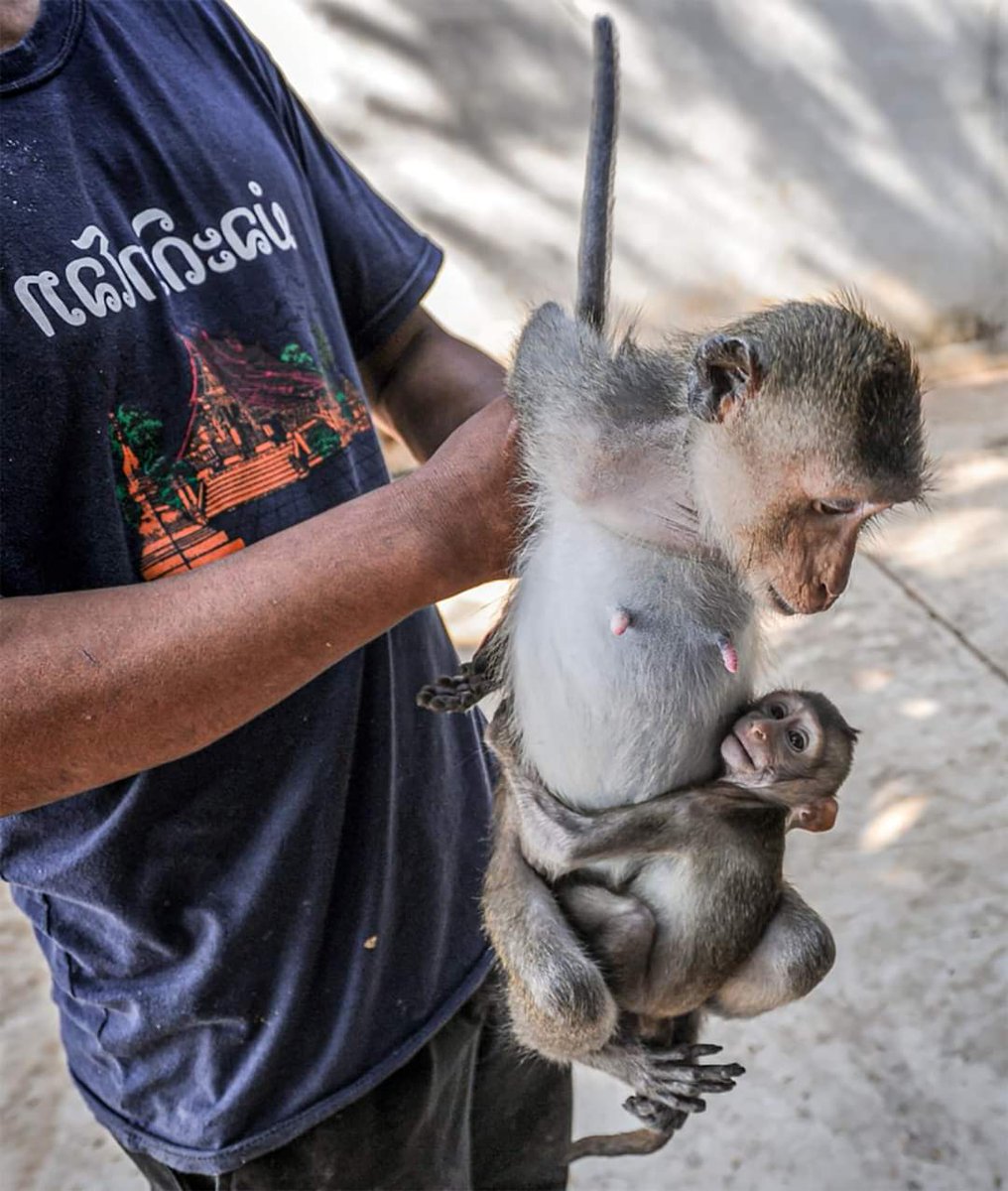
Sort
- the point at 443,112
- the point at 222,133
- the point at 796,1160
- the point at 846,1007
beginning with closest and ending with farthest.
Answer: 1. the point at 222,133
2. the point at 796,1160
3. the point at 846,1007
4. the point at 443,112

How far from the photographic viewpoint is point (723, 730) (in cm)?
194

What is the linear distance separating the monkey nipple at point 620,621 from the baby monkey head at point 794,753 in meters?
0.24

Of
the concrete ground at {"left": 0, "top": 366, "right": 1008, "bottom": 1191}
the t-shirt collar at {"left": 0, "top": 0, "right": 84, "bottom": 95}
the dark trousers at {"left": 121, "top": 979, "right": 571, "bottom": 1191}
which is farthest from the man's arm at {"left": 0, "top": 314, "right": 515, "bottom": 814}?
the concrete ground at {"left": 0, "top": 366, "right": 1008, "bottom": 1191}

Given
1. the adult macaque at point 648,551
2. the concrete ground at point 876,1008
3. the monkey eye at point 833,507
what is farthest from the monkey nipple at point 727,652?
the concrete ground at point 876,1008

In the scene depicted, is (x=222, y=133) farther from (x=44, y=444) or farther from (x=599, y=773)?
(x=599, y=773)

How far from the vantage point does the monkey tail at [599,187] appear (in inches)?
68.2

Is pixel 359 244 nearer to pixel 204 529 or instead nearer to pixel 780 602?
pixel 204 529

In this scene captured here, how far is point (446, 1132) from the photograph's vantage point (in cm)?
206

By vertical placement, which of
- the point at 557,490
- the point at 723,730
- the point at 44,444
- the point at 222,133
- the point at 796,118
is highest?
the point at 222,133

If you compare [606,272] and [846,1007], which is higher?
[606,272]

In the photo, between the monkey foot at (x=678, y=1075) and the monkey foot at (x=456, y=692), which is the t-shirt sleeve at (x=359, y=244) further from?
the monkey foot at (x=678, y=1075)

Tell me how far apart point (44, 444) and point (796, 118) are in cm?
584

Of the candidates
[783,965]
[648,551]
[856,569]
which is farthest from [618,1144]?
[856,569]

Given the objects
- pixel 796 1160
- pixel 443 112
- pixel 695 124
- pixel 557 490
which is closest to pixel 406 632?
pixel 557 490
